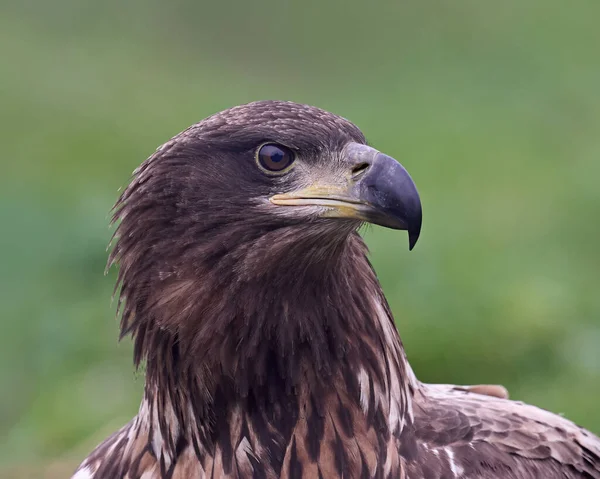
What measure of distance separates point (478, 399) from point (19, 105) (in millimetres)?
10970

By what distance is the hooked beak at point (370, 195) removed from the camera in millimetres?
2982

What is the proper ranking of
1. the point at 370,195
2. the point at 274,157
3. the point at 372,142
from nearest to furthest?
the point at 370,195 < the point at 274,157 < the point at 372,142

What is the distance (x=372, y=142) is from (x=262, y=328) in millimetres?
7941

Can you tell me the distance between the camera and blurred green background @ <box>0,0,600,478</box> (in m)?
6.81

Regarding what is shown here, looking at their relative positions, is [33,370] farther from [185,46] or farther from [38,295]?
[185,46]

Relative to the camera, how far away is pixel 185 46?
51.9 feet

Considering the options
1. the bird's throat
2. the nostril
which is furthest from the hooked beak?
the bird's throat

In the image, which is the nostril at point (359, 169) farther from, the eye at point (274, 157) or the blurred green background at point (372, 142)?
the blurred green background at point (372, 142)

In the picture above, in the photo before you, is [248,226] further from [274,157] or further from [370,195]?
[370,195]

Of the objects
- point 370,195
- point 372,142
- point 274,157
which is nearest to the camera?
point 370,195

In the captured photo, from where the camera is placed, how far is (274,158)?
3145 mm

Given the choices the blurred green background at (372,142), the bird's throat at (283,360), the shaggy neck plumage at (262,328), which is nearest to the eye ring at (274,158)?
the shaggy neck plumage at (262,328)

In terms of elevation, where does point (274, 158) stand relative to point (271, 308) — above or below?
above

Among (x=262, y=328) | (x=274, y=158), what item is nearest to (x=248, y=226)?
Result: (x=274, y=158)
